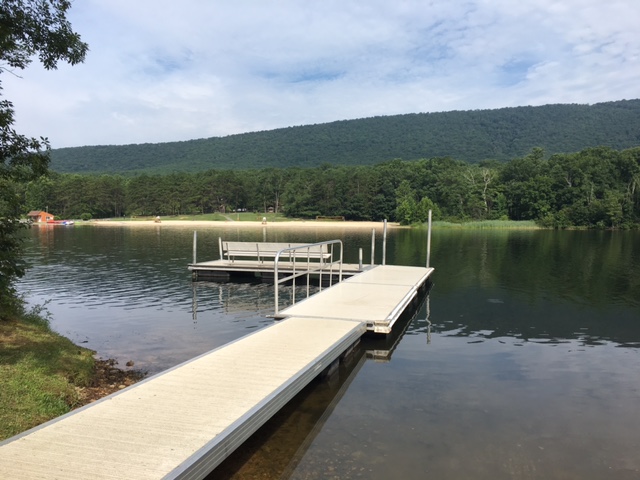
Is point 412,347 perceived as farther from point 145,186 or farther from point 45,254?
point 145,186

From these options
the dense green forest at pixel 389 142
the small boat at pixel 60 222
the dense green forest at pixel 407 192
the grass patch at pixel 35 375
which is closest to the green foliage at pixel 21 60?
the grass patch at pixel 35 375

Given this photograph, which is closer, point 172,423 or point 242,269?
point 172,423

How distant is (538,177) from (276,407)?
8233 cm

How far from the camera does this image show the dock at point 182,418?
408cm

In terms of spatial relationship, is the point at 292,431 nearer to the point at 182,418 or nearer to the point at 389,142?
the point at 182,418

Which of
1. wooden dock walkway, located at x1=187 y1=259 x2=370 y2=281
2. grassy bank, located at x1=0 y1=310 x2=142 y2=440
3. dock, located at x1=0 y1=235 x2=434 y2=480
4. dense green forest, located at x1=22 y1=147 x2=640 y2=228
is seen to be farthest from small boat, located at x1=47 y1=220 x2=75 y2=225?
dock, located at x1=0 y1=235 x2=434 y2=480

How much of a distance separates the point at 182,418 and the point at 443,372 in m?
5.22

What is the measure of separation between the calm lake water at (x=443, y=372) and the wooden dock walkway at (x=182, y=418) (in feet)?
2.25

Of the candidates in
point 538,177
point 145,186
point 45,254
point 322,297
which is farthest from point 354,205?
point 322,297

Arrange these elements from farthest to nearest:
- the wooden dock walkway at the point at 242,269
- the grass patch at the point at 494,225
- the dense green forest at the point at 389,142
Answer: the dense green forest at the point at 389,142 < the grass patch at the point at 494,225 < the wooden dock walkway at the point at 242,269

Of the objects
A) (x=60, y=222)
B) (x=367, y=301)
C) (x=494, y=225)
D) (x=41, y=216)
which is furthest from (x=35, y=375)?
(x=41, y=216)

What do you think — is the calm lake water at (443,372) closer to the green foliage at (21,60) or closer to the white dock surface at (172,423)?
the white dock surface at (172,423)

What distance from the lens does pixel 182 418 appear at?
5004mm

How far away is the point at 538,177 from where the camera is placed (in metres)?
78.9
